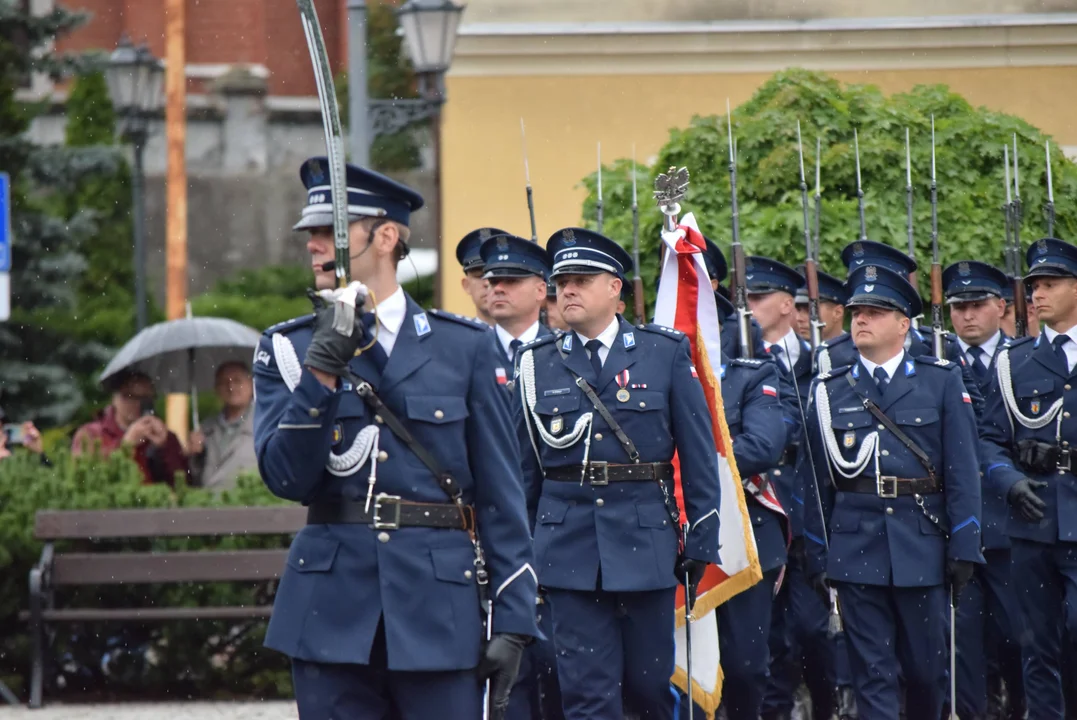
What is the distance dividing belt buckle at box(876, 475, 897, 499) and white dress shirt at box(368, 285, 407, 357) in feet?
12.8

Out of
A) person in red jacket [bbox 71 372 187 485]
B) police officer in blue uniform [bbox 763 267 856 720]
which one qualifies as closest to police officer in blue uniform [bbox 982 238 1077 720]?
police officer in blue uniform [bbox 763 267 856 720]

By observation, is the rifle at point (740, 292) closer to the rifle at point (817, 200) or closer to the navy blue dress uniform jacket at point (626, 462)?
the rifle at point (817, 200)

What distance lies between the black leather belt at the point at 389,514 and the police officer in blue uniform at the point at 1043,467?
4.77m

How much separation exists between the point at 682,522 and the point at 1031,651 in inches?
96.7

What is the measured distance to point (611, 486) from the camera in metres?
8.17

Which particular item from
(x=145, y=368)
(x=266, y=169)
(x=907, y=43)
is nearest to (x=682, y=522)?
(x=145, y=368)

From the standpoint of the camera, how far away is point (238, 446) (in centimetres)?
1345

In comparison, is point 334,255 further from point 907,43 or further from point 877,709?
point 907,43

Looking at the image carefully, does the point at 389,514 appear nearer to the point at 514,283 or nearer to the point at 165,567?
the point at 514,283

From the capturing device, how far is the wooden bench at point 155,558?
11.4 meters

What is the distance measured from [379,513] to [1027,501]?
494cm

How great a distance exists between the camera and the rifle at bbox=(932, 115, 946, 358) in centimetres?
1087

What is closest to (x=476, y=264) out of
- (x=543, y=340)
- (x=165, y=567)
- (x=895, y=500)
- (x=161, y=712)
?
(x=543, y=340)

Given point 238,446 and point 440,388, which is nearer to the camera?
point 440,388
